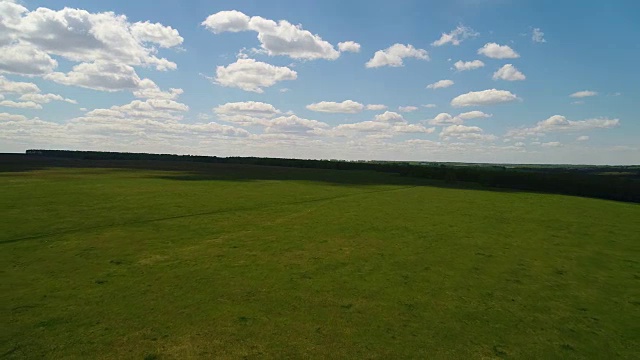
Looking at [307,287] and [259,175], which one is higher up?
[259,175]

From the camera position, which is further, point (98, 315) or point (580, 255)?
point (580, 255)

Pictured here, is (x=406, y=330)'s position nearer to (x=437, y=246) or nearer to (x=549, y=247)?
(x=437, y=246)

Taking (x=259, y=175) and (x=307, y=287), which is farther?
(x=259, y=175)

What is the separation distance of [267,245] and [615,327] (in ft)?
51.7

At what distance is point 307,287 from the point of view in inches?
615

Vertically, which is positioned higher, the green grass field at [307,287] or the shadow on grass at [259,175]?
the shadow on grass at [259,175]

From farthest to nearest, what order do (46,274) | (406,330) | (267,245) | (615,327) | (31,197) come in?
1. (31,197)
2. (267,245)
3. (46,274)
4. (615,327)
5. (406,330)

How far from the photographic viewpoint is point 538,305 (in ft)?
48.3

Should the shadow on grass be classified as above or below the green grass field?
above

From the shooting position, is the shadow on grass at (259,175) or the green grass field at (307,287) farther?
the shadow on grass at (259,175)

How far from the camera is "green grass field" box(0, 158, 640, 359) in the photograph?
11.1 m

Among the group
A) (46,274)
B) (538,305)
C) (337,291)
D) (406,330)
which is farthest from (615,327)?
(46,274)

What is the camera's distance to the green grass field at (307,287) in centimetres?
1112

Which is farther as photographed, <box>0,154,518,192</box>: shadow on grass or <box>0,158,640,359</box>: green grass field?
<box>0,154,518,192</box>: shadow on grass
